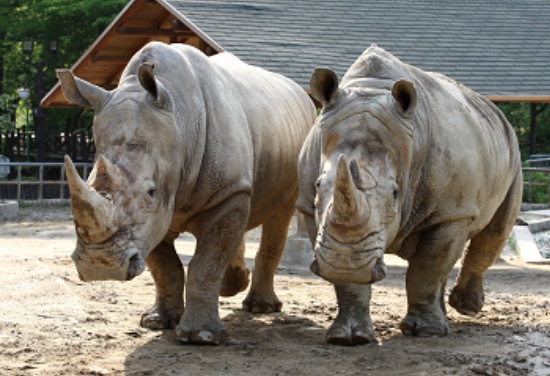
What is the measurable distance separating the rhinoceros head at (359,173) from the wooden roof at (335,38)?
889 centimetres

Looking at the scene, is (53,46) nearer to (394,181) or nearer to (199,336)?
(199,336)

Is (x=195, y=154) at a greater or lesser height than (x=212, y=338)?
greater

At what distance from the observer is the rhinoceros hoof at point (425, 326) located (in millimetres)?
8055

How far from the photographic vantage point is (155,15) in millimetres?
18391

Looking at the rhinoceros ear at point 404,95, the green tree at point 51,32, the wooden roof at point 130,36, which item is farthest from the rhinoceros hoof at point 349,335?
the green tree at point 51,32

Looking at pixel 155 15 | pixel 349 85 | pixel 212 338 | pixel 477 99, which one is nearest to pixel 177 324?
pixel 212 338

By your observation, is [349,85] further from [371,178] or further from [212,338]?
[212,338]

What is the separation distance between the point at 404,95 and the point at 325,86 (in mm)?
510

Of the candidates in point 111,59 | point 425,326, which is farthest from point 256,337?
point 111,59

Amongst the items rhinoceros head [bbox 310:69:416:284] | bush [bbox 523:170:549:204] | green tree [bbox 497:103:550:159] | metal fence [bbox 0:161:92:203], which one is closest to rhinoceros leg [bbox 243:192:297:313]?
rhinoceros head [bbox 310:69:416:284]

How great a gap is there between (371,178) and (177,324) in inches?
84.3

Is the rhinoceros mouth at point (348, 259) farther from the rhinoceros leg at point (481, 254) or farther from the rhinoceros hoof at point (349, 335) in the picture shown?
the rhinoceros leg at point (481, 254)

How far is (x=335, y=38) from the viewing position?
755 inches

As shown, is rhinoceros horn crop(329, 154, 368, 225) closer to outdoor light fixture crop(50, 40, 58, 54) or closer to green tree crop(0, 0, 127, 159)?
green tree crop(0, 0, 127, 159)
